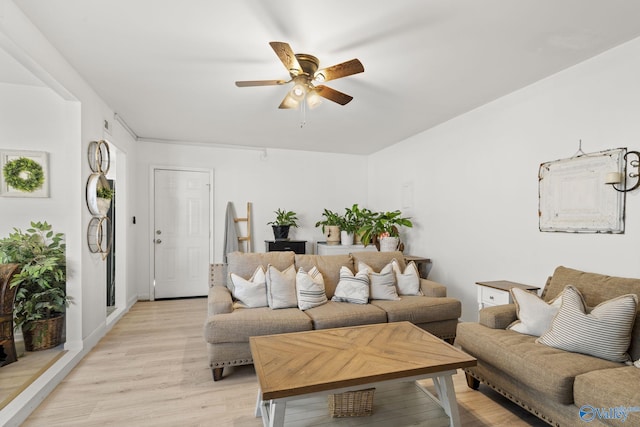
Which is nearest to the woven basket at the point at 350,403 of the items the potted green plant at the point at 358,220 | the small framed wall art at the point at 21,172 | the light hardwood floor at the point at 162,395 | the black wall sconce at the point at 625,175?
the light hardwood floor at the point at 162,395

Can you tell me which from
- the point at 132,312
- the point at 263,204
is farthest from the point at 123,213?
the point at 263,204

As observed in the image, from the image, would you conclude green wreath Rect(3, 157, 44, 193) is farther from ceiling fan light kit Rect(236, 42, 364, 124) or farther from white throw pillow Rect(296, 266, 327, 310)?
white throw pillow Rect(296, 266, 327, 310)

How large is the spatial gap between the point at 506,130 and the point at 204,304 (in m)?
4.59

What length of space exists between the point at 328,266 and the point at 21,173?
319 cm

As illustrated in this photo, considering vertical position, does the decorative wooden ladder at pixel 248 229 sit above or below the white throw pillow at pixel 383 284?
above

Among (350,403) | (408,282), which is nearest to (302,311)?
(350,403)

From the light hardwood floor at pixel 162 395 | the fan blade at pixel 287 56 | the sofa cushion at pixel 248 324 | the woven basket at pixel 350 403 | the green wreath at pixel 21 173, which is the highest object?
the fan blade at pixel 287 56

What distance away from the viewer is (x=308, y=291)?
293 cm

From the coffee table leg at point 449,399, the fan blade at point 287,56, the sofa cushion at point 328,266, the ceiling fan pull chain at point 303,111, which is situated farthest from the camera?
the ceiling fan pull chain at point 303,111

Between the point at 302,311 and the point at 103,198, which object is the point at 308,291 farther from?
the point at 103,198

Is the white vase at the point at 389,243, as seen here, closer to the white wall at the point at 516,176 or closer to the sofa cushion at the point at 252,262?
the white wall at the point at 516,176

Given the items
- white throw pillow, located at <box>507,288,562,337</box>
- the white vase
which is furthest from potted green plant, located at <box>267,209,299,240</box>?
white throw pillow, located at <box>507,288,562,337</box>

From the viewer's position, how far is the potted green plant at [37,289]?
2.77m

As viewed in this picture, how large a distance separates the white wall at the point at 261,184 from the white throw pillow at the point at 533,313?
376cm
